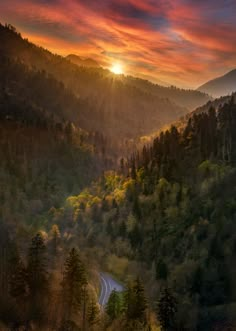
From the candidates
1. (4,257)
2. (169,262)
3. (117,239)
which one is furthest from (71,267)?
(117,239)

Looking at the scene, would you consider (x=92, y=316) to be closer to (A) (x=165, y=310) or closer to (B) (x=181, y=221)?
(A) (x=165, y=310)

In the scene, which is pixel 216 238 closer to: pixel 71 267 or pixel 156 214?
pixel 156 214

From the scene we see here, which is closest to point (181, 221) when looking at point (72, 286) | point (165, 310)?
point (165, 310)

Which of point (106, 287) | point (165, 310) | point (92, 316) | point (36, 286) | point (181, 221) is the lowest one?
point (106, 287)

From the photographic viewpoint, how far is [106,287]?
10712cm

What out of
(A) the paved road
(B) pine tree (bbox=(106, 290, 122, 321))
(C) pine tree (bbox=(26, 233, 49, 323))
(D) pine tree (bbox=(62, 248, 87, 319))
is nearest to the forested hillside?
(A) the paved road

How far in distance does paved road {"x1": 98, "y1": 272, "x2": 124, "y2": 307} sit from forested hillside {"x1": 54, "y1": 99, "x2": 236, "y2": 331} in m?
3.93

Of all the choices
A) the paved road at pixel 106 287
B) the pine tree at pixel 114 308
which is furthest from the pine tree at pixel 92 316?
the paved road at pixel 106 287

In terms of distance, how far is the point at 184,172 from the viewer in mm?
141125

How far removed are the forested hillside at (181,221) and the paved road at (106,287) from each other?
393 centimetres

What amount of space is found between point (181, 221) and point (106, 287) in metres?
31.5

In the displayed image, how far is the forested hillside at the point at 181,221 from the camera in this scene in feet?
328

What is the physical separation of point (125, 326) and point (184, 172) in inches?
2846

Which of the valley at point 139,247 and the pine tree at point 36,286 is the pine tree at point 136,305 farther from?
the pine tree at point 36,286
